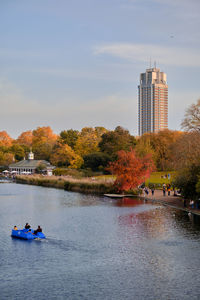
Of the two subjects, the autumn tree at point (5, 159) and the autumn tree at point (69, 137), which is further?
the autumn tree at point (5, 159)

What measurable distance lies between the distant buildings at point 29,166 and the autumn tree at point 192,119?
7485cm

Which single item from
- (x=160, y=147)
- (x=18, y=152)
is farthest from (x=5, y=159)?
(x=160, y=147)

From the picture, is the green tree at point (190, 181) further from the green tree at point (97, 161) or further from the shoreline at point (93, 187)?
the green tree at point (97, 161)

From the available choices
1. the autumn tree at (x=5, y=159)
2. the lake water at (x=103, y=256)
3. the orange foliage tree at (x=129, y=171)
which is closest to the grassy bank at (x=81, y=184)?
the orange foliage tree at (x=129, y=171)

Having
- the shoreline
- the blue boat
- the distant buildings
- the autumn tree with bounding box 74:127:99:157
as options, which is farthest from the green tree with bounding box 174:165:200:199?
the distant buildings

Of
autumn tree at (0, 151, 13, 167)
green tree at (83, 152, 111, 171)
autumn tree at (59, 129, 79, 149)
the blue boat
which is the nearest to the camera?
the blue boat

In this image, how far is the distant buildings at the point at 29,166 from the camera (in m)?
144

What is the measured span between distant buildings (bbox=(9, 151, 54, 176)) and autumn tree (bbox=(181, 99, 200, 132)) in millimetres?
74846

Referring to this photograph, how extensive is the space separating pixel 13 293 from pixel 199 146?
4451 cm

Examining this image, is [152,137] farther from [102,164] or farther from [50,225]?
[50,225]

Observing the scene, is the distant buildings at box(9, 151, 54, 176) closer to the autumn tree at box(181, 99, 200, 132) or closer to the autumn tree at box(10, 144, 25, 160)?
the autumn tree at box(10, 144, 25, 160)

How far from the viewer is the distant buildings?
143625 mm

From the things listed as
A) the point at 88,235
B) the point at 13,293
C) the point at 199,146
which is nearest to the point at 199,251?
the point at 88,235

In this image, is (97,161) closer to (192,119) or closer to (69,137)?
(69,137)
